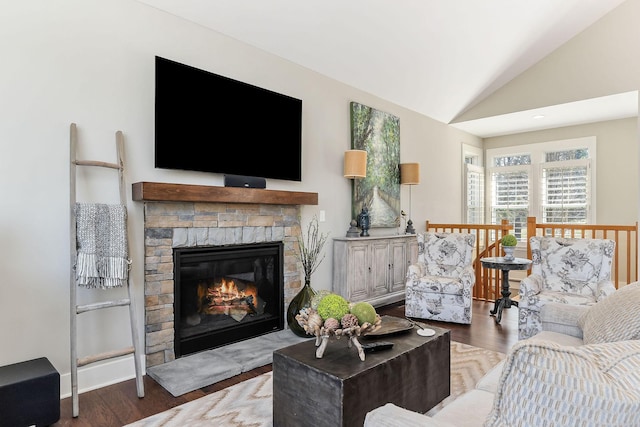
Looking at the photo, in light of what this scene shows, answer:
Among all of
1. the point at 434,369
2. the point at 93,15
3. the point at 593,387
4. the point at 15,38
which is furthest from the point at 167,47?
the point at 593,387

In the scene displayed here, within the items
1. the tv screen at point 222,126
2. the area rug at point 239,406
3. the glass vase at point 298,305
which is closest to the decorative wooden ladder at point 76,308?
the area rug at point 239,406

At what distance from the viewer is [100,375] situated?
2.69m

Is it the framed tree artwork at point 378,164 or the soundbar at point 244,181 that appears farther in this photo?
the framed tree artwork at point 378,164

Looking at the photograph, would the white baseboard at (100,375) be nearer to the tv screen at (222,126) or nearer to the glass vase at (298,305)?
the glass vase at (298,305)

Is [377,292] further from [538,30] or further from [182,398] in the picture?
[538,30]

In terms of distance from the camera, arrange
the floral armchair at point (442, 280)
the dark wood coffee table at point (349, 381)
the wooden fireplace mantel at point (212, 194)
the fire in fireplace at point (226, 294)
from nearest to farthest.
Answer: the dark wood coffee table at point (349, 381), the wooden fireplace mantel at point (212, 194), the fire in fireplace at point (226, 294), the floral armchair at point (442, 280)

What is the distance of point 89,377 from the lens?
8.66 ft

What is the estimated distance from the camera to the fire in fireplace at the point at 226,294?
312 centimetres

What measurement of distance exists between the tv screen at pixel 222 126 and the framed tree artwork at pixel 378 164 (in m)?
1.02

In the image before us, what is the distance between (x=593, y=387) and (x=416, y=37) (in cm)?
411

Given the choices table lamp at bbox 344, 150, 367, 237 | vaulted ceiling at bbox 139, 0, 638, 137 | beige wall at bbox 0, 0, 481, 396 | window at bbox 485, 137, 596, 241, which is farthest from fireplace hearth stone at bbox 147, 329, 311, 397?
window at bbox 485, 137, 596, 241

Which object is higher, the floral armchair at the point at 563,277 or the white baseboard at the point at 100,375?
the floral armchair at the point at 563,277

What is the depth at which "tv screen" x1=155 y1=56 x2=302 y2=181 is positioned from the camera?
117 inches

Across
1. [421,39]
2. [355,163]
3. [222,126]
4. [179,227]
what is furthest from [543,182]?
[179,227]
